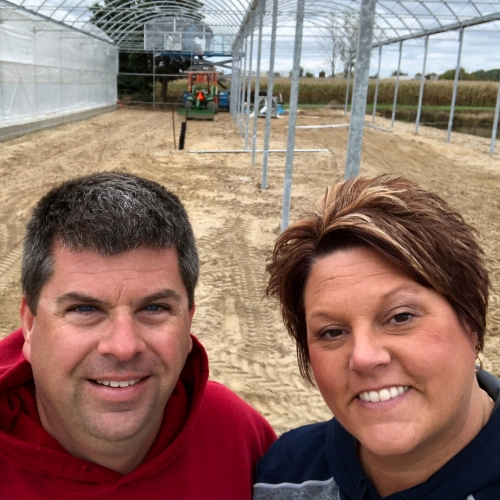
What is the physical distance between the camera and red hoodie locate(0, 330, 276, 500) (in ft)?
4.65

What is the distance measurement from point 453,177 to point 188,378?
40.2ft

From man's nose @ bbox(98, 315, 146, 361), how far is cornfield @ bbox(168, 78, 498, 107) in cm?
3944

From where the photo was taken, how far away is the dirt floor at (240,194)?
449 centimetres

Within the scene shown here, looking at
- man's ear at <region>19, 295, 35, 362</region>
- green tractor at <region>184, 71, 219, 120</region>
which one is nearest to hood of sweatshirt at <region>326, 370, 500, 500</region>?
man's ear at <region>19, 295, 35, 362</region>

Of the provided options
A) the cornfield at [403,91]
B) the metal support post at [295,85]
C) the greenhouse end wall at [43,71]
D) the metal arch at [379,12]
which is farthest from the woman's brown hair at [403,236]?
the cornfield at [403,91]

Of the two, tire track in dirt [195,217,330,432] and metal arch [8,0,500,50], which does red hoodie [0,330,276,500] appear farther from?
metal arch [8,0,500,50]

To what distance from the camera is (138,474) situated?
1.47m

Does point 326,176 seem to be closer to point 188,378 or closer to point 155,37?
point 188,378

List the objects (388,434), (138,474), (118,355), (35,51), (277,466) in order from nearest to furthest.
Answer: (388,434) < (118,355) < (138,474) < (277,466) < (35,51)

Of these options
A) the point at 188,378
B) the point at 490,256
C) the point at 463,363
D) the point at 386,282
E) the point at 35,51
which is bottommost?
the point at 490,256

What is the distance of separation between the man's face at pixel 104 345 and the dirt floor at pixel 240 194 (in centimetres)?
56

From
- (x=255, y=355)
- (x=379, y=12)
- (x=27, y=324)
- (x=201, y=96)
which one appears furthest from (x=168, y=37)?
(x=27, y=324)

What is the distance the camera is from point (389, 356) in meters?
1.24

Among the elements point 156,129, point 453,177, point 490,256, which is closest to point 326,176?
point 453,177
